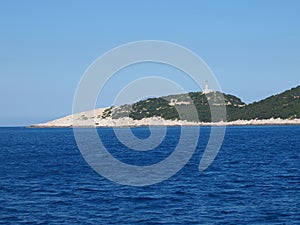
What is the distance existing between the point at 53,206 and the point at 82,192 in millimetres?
6740

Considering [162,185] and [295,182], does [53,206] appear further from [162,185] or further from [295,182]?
[295,182]

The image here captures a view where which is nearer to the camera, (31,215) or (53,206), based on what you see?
(31,215)

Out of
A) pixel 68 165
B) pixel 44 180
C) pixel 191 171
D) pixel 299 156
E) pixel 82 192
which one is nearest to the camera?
pixel 82 192

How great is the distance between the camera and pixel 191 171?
65.8m

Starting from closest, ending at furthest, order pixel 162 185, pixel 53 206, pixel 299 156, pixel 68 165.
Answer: pixel 53 206, pixel 162 185, pixel 68 165, pixel 299 156

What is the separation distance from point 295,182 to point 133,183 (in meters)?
15.6

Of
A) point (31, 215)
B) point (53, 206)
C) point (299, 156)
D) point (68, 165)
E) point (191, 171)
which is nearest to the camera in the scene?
point (31, 215)

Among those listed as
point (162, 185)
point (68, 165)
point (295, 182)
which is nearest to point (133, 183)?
point (162, 185)

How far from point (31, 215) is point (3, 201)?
6.39m

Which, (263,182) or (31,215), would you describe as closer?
(31,215)

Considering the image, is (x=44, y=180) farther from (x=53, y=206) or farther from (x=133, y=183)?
(x=53, y=206)

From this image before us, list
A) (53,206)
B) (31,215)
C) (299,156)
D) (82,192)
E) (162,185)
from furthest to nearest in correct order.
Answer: (299,156), (162,185), (82,192), (53,206), (31,215)

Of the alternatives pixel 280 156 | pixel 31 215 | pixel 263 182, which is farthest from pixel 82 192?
pixel 280 156

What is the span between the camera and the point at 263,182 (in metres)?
55.2
